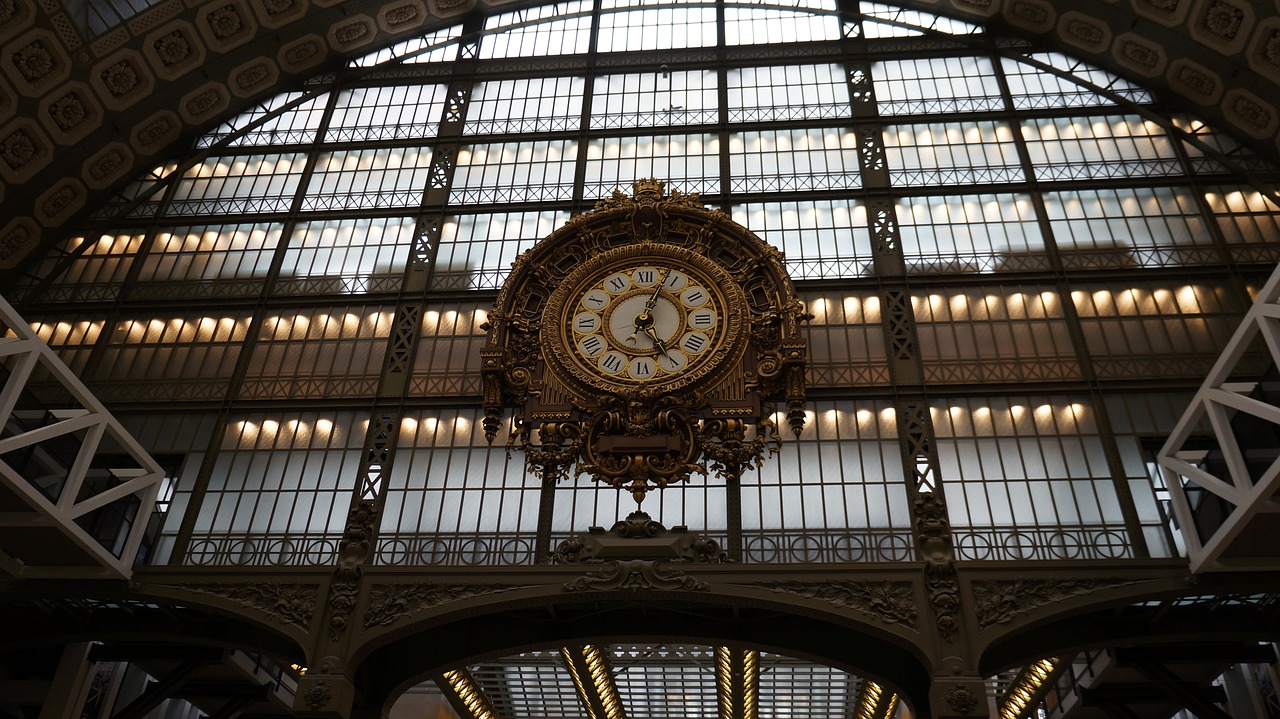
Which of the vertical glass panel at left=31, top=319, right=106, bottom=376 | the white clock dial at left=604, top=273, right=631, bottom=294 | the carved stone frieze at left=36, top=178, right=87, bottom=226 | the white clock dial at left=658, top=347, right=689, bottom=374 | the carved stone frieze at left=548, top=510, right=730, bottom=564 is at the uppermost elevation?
the carved stone frieze at left=36, top=178, right=87, bottom=226

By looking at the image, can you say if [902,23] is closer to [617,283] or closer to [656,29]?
[656,29]

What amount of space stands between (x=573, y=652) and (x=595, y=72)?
53.5 feet

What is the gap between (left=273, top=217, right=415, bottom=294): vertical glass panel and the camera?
24422mm

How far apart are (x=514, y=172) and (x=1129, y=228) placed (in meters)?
15.4

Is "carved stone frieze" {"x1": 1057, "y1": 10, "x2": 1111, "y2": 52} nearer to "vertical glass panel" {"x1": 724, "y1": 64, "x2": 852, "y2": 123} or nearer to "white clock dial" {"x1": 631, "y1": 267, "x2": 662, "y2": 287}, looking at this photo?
"vertical glass panel" {"x1": 724, "y1": 64, "x2": 852, "y2": 123}

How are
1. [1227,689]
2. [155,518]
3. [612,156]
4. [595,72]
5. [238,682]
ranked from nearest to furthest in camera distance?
[155,518]
[1227,689]
[238,682]
[612,156]
[595,72]

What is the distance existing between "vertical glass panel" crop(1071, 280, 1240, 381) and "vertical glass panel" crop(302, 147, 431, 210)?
55.2 ft

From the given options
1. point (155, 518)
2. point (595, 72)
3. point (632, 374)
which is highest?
point (595, 72)

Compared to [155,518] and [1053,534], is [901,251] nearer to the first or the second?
[1053,534]

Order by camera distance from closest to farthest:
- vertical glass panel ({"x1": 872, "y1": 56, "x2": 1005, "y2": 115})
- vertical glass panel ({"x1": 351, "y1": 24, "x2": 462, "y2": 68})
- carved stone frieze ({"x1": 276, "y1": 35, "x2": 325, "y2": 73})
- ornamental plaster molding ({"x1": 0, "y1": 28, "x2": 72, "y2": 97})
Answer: ornamental plaster molding ({"x1": 0, "y1": 28, "x2": 72, "y2": 97}) → vertical glass panel ({"x1": 872, "y1": 56, "x2": 1005, "y2": 115}) → carved stone frieze ({"x1": 276, "y1": 35, "x2": 325, "y2": 73}) → vertical glass panel ({"x1": 351, "y1": 24, "x2": 462, "y2": 68})

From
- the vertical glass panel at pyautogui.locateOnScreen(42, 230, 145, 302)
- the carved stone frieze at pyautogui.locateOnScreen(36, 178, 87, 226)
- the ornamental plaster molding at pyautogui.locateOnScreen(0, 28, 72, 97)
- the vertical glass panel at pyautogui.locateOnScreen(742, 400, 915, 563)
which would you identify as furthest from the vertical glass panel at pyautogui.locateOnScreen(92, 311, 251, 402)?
the vertical glass panel at pyautogui.locateOnScreen(742, 400, 915, 563)

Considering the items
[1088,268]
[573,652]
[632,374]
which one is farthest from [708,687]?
[1088,268]

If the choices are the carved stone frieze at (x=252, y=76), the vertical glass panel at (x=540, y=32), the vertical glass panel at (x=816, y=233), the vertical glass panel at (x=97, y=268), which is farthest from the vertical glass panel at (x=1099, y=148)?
the vertical glass panel at (x=97, y=268)

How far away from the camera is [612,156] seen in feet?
86.8
